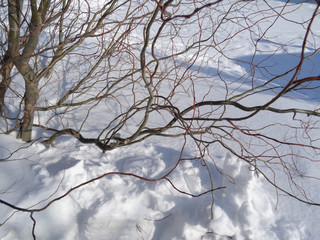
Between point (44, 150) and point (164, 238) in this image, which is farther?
point (44, 150)

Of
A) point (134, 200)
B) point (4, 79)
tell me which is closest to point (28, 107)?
point (4, 79)

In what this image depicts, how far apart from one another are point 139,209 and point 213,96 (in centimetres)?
165

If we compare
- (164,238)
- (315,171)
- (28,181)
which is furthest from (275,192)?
(28,181)

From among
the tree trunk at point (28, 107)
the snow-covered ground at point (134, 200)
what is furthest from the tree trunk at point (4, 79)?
the snow-covered ground at point (134, 200)

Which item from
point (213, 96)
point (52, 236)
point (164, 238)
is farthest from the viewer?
point (213, 96)

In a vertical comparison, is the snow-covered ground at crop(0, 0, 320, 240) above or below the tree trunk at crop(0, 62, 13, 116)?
below

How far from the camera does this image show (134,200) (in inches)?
51.5

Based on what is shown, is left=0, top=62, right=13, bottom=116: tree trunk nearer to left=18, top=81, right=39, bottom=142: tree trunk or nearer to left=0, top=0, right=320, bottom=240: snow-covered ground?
left=18, top=81, right=39, bottom=142: tree trunk

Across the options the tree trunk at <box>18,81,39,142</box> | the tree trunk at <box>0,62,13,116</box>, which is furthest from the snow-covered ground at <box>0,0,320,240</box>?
the tree trunk at <box>0,62,13,116</box>

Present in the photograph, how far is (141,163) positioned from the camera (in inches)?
61.5

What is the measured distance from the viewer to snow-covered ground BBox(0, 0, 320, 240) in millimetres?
1149

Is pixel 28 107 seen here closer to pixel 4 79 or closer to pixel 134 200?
pixel 4 79

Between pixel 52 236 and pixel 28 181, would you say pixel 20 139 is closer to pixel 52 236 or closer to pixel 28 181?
pixel 28 181

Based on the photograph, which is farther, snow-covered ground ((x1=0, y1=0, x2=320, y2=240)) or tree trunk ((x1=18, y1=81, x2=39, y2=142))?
tree trunk ((x1=18, y1=81, x2=39, y2=142))
